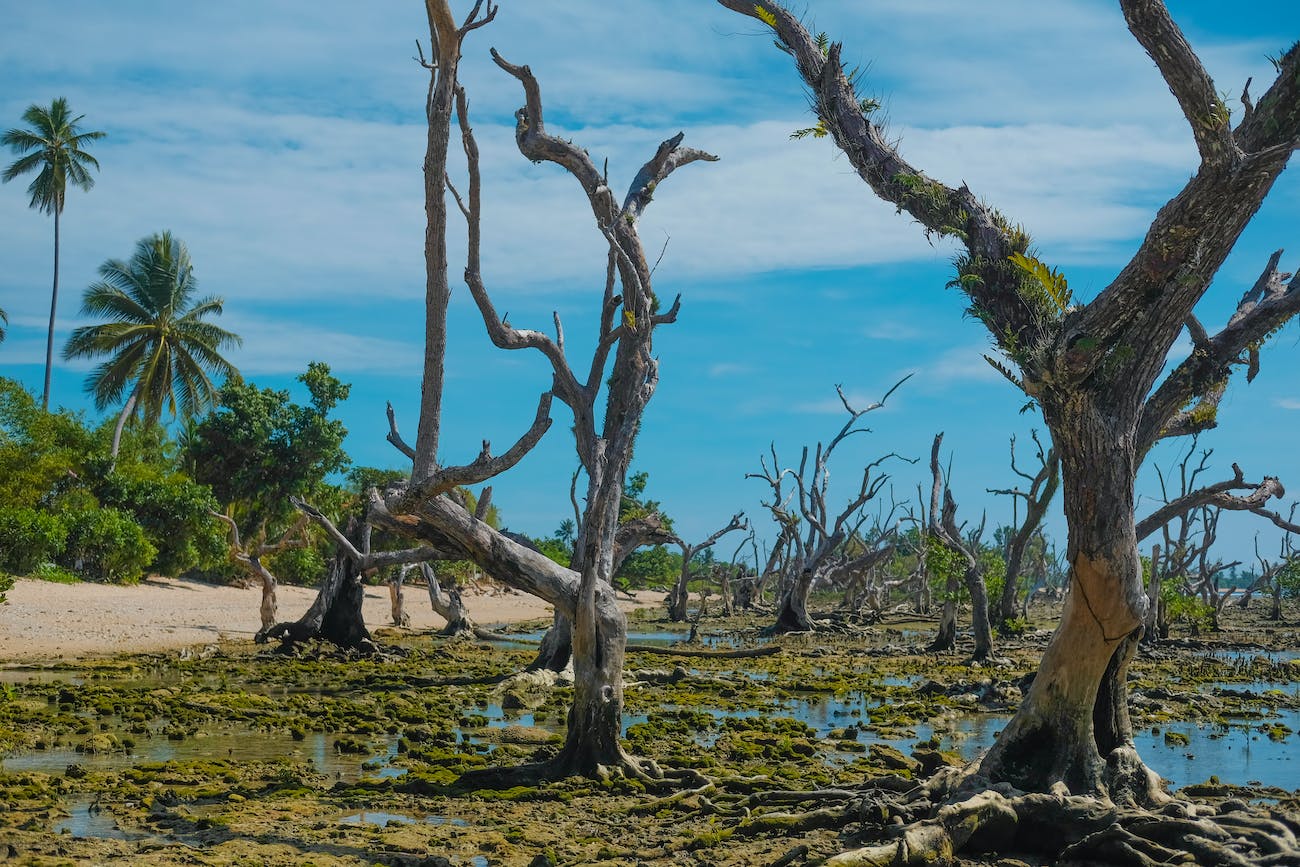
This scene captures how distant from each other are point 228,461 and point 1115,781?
1639 inches

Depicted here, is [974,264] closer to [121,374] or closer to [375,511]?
[375,511]

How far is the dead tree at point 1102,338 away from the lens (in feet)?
28.0

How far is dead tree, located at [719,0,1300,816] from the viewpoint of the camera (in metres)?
8.53

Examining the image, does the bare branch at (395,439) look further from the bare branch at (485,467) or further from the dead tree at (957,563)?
the dead tree at (957,563)

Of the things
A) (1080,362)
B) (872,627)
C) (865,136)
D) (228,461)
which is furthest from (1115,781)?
(228,461)

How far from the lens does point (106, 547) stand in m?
33.9

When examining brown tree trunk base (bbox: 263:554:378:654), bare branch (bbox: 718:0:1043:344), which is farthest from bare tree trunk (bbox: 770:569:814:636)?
bare branch (bbox: 718:0:1043:344)

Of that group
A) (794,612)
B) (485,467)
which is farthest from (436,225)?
(794,612)

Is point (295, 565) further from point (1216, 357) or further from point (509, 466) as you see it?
point (1216, 357)

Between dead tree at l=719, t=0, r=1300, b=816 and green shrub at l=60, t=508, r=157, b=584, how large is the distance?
28783mm

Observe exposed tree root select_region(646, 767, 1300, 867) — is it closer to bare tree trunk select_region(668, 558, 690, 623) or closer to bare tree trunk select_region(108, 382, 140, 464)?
bare tree trunk select_region(668, 558, 690, 623)

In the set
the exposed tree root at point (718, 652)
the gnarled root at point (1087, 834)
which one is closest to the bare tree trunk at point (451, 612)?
the exposed tree root at point (718, 652)

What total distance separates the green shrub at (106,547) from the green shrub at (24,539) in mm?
1589

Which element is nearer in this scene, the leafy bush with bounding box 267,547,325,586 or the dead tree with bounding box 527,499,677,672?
the dead tree with bounding box 527,499,677,672
